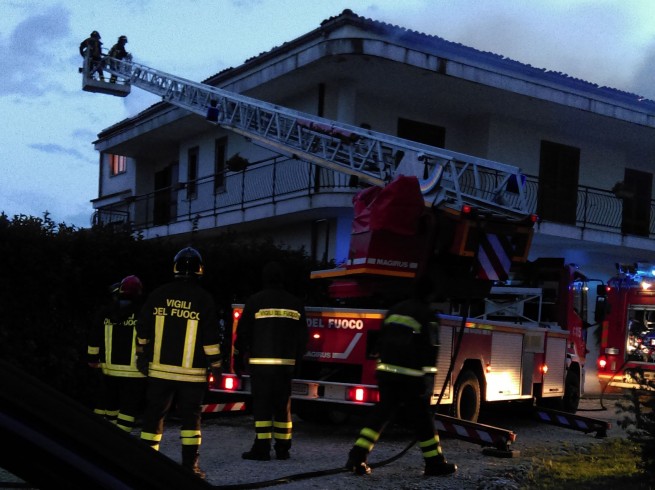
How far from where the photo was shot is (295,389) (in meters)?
9.09

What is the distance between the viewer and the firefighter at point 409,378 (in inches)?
284

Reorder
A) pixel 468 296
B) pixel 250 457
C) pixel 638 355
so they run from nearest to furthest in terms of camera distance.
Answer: pixel 250 457
pixel 468 296
pixel 638 355

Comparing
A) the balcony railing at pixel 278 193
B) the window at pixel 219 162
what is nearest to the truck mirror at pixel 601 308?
the balcony railing at pixel 278 193

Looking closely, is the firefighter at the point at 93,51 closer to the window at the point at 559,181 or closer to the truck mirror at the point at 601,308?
the window at the point at 559,181

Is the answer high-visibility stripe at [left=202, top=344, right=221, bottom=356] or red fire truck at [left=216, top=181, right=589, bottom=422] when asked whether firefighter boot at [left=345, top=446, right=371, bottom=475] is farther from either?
high-visibility stripe at [left=202, top=344, right=221, bottom=356]

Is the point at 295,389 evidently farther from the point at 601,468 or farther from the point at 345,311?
the point at 601,468

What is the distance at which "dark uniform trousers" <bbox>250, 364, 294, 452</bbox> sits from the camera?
7.91 meters

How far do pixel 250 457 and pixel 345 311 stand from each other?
6.71ft

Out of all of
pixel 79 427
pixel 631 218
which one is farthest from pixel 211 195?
pixel 79 427

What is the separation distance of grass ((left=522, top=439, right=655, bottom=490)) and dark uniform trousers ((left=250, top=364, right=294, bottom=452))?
7.45ft

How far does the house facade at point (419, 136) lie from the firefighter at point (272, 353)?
25.6 ft

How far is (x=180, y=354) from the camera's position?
260 inches

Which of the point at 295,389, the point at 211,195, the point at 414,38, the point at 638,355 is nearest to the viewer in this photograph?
the point at 295,389

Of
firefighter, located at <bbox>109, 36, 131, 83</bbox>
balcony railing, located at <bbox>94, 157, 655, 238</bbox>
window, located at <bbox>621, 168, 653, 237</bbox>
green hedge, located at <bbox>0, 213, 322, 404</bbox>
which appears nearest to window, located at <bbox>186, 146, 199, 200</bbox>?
balcony railing, located at <bbox>94, 157, 655, 238</bbox>
